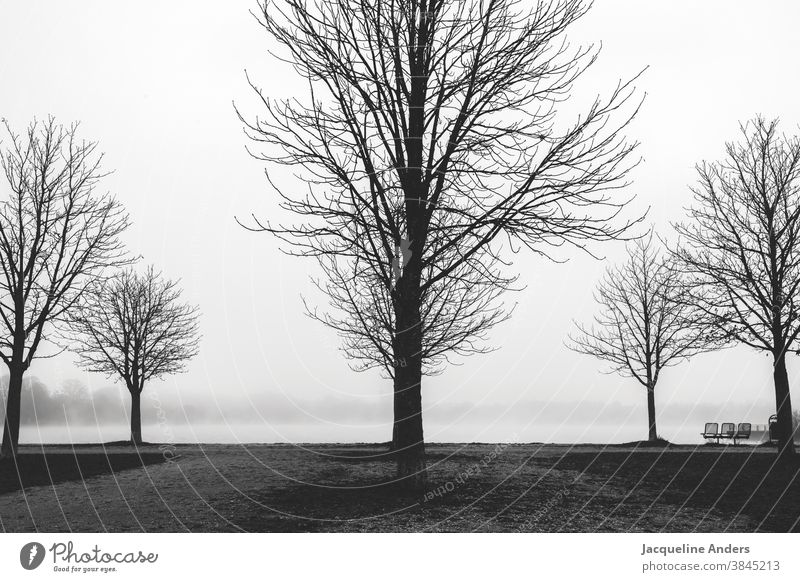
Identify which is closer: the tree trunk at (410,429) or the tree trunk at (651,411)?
the tree trunk at (410,429)

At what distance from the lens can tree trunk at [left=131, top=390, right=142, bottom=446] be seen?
1135 inches

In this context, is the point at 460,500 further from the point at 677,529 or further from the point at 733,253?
the point at 733,253

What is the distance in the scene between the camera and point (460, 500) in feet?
38.8

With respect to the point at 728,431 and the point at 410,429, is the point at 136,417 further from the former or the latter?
the point at 728,431

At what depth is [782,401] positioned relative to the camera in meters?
19.8

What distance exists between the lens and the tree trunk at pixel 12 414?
65.6ft

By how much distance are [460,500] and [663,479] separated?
5972 millimetres

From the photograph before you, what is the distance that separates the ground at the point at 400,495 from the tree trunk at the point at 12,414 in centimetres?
73

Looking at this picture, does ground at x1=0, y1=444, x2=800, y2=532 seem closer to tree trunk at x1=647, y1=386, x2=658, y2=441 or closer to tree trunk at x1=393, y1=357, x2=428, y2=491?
tree trunk at x1=393, y1=357, x2=428, y2=491

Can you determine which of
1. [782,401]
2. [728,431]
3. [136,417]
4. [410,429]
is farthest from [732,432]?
[136,417]

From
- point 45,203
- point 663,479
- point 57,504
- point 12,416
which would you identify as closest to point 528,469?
point 663,479

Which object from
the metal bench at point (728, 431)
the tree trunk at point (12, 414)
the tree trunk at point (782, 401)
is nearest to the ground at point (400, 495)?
the tree trunk at point (12, 414)

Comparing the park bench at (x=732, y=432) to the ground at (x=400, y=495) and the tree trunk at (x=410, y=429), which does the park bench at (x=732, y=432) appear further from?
the tree trunk at (x=410, y=429)

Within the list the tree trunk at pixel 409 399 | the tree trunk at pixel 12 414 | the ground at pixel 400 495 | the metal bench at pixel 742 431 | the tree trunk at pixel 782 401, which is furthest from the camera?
the metal bench at pixel 742 431
